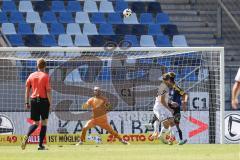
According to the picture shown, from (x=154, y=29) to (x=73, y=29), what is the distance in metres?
3.13

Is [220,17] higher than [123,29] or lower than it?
higher

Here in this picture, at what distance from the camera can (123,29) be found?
30875 millimetres

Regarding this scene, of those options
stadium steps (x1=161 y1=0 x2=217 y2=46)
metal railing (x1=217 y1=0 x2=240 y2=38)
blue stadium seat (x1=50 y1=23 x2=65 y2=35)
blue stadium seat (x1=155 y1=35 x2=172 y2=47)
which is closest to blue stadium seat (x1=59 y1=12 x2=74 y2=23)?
blue stadium seat (x1=50 y1=23 x2=65 y2=35)

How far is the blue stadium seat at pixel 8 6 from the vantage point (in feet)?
101

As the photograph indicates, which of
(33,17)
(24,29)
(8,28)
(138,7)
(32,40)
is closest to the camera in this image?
(32,40)

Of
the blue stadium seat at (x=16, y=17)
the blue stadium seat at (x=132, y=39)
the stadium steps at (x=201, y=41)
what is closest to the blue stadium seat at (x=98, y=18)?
the blue stadium seat at (x=132, y=39)

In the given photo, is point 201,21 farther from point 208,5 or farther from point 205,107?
point 205,107

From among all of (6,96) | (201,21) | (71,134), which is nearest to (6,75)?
(6,96)

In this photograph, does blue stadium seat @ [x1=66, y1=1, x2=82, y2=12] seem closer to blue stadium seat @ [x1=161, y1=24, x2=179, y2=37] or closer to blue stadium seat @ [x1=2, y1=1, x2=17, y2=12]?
blue stadium seat @ [x1=2, y1=1, x2=17, y2=12]

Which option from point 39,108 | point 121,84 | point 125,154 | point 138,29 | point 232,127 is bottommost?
point 125,154

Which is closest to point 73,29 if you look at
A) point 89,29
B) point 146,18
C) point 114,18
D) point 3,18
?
point 89,29

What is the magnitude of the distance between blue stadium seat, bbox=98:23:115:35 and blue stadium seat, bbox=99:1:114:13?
1094 millimetres

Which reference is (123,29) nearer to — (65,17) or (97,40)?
(97,40)

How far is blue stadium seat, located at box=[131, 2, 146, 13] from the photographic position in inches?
1273
